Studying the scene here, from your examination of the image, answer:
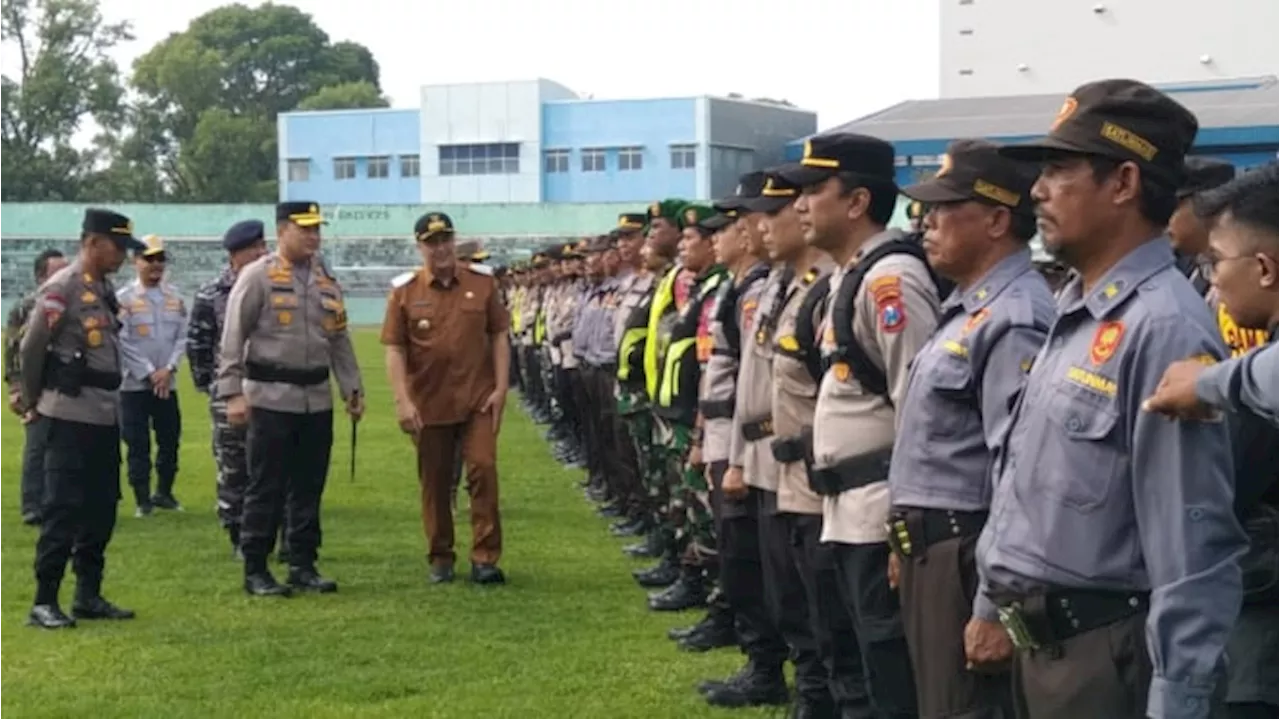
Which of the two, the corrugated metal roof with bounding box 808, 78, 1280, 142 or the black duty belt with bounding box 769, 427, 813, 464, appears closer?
the black duty belt with bounding box 769, 427, 813, 464

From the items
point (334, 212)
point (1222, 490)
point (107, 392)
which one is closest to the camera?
point (1222, 490)

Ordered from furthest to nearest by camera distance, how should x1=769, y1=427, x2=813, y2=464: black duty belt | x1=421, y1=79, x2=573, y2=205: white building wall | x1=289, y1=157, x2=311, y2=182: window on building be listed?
x1=289, y1=157, x2=311, y2=182: window on building → x1=421, y1=79, x2=573, y2=205: white building wall → x1=769, y1=427, x2=813, y2=464: black duty belt

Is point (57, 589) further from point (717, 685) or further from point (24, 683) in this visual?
point (717, 685)

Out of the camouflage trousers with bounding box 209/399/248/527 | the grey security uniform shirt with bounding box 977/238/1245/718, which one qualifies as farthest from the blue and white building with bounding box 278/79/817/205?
the grey security uniform shirt with bounding box 977/238/1245/718

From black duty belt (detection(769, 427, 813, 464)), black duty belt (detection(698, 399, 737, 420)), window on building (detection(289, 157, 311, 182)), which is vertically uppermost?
window on building (detection(289, 157, 311, 182))

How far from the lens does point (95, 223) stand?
966 cm

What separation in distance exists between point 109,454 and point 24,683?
63.0 inches

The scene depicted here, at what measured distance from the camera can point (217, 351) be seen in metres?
12.7

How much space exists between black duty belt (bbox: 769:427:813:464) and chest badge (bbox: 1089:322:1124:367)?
253 centimetres

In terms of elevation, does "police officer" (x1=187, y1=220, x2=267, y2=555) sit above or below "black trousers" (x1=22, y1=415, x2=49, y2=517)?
above

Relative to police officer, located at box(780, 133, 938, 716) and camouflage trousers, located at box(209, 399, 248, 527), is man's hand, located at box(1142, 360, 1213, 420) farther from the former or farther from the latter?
camouflage trousers, located at box(209, 399, 248, 527)

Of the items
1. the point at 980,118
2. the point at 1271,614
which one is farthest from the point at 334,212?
the point at 1271,614

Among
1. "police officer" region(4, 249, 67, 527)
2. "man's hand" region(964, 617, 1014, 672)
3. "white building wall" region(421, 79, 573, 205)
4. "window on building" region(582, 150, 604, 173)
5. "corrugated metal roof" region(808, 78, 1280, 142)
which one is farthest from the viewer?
"white building wall" region(421, 79, 573, 205)

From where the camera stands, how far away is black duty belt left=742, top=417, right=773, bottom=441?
7.08 meters
